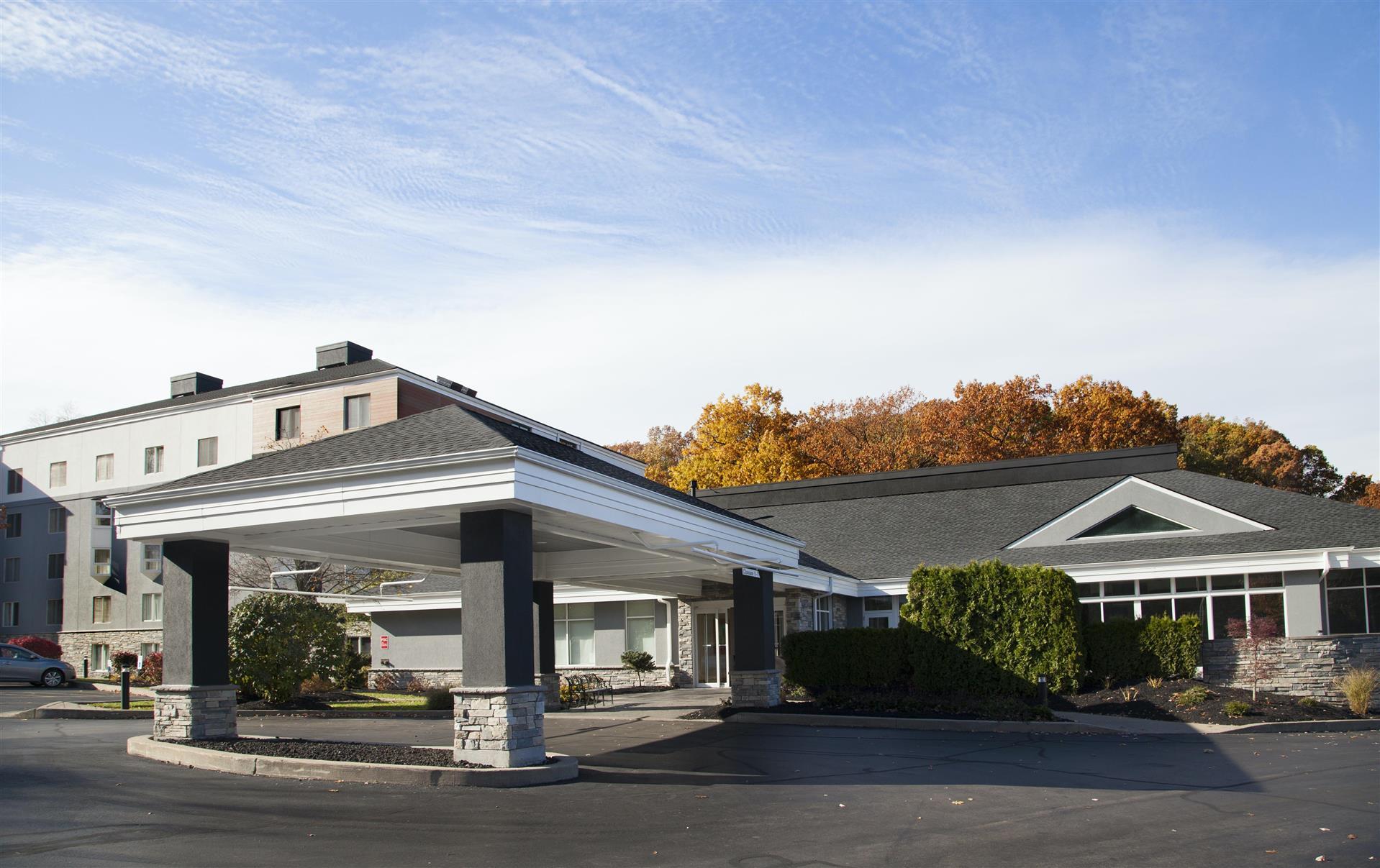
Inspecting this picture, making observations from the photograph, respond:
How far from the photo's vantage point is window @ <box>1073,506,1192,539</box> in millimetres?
28375

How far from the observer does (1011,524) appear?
103ft

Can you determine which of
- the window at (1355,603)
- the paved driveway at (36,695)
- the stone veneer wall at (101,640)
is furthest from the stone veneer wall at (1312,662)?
the stone veneer wall at (101,640)

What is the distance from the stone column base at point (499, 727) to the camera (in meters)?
13.6

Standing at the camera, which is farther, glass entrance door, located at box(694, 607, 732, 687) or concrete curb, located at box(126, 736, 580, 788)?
glass entrance door, located at box(694, 607, 732, 687)

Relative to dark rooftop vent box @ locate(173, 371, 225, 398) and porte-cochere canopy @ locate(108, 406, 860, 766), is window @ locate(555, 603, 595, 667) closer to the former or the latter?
porte-cochere canopy @ locate(108, 406, 860, 766)

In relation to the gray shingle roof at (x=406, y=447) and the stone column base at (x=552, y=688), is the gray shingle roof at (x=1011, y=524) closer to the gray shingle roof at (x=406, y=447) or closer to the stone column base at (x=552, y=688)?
the stone column base at (x=552, y=688)

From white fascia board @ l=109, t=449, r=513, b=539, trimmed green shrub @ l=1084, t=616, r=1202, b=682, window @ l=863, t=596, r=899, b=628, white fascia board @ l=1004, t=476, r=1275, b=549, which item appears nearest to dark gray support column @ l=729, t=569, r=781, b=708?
trimmed green shrub @ l=1084, t=616, r=1202, b=682

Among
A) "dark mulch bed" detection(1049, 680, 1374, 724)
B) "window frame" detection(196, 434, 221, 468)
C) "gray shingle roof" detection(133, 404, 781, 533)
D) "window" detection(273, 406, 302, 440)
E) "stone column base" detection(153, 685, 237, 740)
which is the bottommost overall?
"dark mulch bed" detection(1049, 680, 1374, 724)

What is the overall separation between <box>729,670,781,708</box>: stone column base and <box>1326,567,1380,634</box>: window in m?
12.7

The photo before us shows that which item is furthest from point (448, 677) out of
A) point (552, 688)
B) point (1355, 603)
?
point (1355, 603)

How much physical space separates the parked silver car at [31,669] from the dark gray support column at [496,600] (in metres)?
27.3

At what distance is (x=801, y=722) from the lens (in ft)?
68.6

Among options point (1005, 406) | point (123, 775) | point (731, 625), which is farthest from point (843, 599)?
point (1005, 406)

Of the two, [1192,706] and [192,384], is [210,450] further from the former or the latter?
[1192,706]
